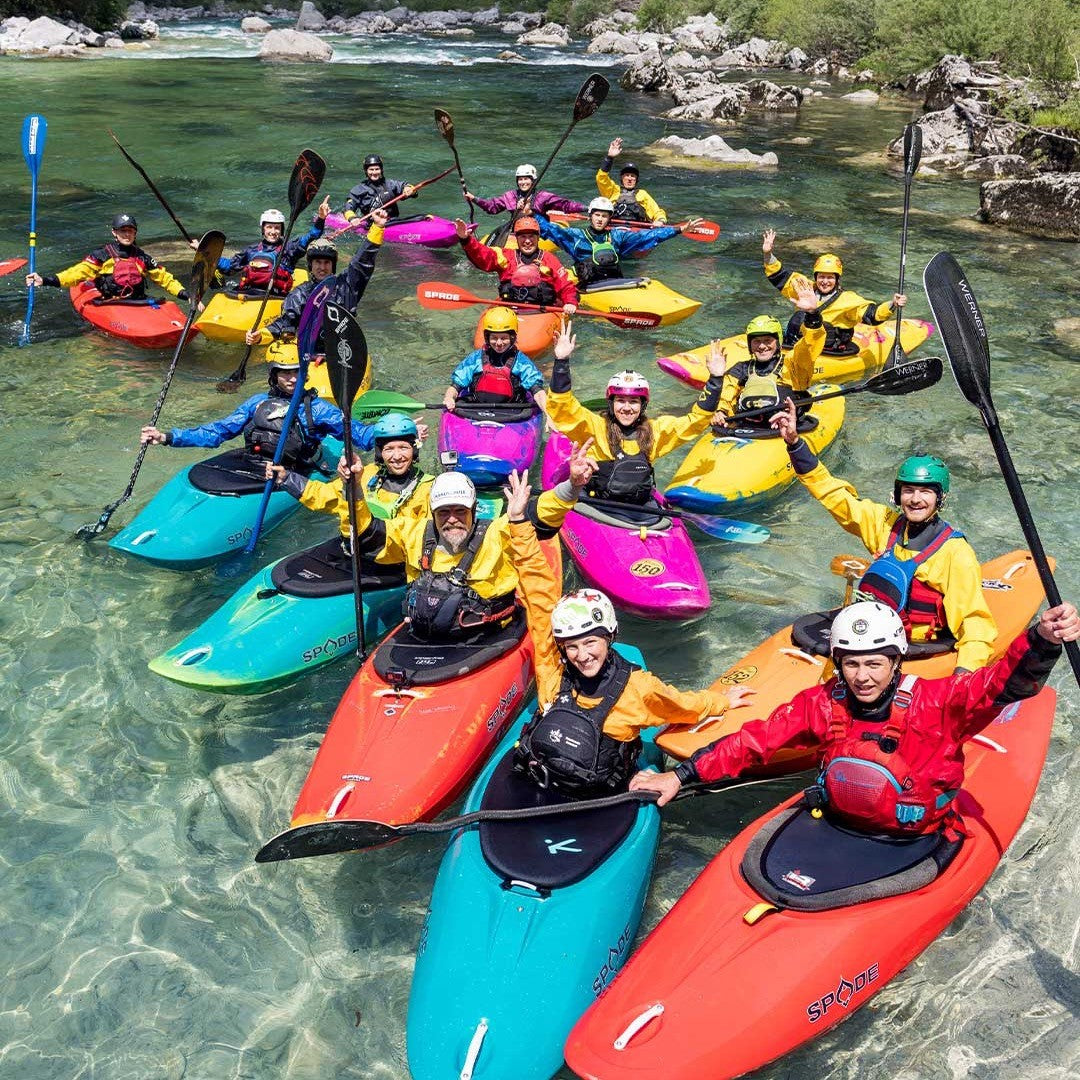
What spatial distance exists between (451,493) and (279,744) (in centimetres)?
154

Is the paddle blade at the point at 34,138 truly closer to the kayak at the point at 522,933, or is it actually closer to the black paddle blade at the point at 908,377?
the black paddle blade at the point at 908,377

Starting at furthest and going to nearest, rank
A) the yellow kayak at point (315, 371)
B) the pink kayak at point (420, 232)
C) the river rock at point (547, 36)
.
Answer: the river rock at point (547, 36) < the pink kayak at point (420, 232) < the yellow kayak at point (315, 371)

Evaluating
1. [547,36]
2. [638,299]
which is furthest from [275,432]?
[547,36]

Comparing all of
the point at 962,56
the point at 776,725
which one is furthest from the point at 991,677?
the point at 962,56

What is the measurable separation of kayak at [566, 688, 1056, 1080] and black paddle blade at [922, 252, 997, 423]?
1687 millimetres

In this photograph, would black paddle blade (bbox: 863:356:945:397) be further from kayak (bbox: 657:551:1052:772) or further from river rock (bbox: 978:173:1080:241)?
river rock (bbox: 978:173:1080:241)

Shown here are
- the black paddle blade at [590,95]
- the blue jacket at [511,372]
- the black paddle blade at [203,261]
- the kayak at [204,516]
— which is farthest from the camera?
the black paddle blade at [590,95]

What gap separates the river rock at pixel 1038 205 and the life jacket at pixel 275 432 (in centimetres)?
1209

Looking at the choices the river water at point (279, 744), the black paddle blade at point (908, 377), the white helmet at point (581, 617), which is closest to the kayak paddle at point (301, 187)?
the river water at point (279, 744)

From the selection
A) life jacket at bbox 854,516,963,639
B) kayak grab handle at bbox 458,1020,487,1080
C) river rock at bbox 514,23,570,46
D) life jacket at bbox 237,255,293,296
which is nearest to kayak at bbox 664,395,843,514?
life jacket at bbox 854,516,963,639

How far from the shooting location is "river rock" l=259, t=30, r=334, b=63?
3222 cm

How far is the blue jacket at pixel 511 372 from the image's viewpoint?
313 inches

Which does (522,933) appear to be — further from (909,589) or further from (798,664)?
(909,589)

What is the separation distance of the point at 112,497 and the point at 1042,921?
640 centimetres
